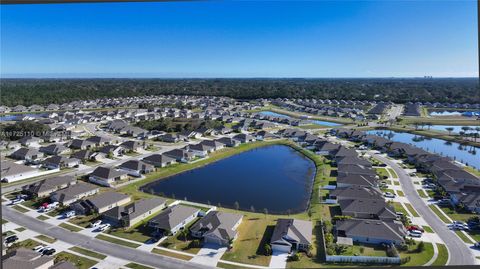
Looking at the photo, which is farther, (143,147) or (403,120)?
(403,120)

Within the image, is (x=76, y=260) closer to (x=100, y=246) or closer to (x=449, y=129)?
(x=100, y=246)

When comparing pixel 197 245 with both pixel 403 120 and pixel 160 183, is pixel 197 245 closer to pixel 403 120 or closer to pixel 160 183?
pixel 160 183

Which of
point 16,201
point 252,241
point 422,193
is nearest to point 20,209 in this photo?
point 16,201

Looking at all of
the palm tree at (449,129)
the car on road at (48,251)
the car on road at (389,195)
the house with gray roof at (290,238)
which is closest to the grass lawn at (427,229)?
the car on road at (389,195)

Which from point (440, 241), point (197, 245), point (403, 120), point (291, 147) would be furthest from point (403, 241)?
point (403, 120)

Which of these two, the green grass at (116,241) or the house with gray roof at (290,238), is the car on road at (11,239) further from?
the house with gray roof at (290,238)
